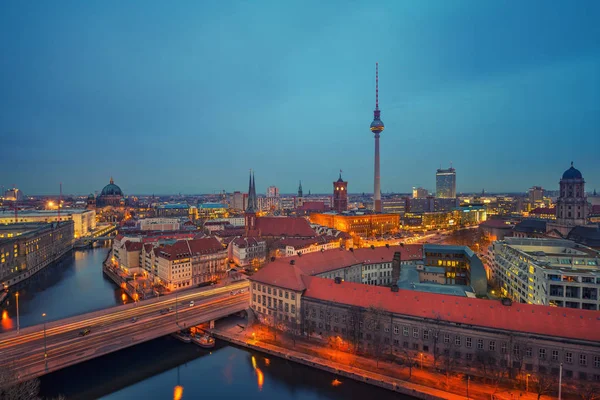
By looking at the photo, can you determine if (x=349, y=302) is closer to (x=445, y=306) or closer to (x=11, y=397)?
(x=445, y=306)

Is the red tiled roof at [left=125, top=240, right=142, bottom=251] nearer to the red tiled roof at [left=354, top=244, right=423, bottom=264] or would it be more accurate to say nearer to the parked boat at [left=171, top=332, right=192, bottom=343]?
the parked boat at [left=171, top=332, right=192, bottom=343]

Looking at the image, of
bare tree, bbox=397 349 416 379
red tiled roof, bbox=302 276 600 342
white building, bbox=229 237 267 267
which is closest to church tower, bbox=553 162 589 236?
red tiled roof, bbox=302 276 600 342

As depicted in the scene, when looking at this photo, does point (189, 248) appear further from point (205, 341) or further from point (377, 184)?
point (377, 184)

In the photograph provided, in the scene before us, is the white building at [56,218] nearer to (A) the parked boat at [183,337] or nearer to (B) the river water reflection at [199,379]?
(A) the parked boat at [183,337]

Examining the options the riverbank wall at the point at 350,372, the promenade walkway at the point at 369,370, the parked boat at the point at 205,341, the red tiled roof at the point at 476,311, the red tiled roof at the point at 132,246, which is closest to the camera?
the promenade walkway at the point at 369,370

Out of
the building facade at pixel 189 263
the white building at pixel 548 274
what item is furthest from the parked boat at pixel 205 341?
the white building at pixel 548 274

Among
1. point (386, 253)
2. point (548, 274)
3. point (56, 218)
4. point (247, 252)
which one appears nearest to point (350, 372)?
point (548, 274)

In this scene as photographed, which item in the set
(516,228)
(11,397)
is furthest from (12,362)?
(516,228)
